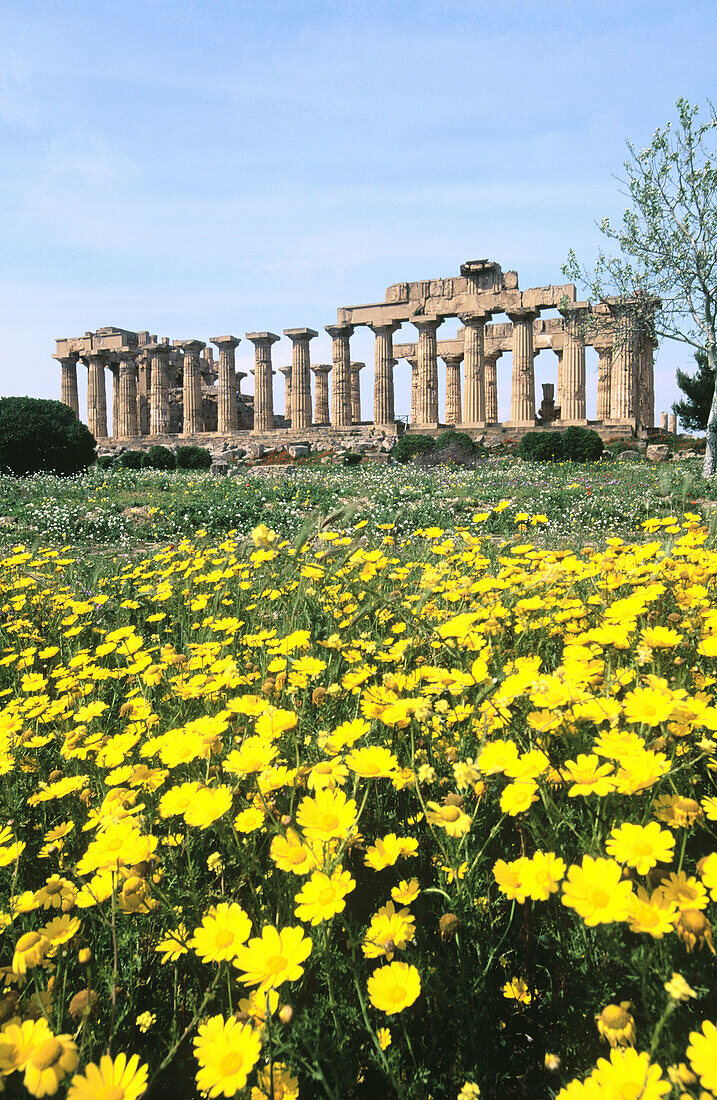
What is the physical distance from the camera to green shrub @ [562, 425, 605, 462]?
24891 millimetres

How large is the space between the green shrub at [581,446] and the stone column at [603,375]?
1230cm

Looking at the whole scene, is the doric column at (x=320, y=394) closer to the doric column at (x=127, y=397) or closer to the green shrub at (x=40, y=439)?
the doric column at (x=127, y=397)

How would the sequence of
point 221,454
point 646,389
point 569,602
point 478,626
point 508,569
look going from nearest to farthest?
point 478,626
point 569,602
point 508,569
point 221,454
point 646,389

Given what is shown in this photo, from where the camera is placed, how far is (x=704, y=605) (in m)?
2.53

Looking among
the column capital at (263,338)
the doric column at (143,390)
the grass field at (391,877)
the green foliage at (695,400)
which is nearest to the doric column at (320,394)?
the column capital at (263,338)

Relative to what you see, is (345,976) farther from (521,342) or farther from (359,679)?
(521,342)

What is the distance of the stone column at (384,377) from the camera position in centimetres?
3706

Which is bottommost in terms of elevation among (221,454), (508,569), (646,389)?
(508,569)

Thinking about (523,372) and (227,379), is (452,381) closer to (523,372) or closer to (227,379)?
(523,372)

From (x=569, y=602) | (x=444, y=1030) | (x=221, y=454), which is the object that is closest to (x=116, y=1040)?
(x=444, y=1030)

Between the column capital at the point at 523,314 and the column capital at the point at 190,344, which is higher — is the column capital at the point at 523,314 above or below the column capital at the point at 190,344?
below

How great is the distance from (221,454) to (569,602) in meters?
30.3

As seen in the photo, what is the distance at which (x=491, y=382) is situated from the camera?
45406mm

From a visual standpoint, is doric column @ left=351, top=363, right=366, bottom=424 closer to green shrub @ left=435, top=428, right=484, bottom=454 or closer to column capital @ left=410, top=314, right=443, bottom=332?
column capital @ left=410, top=314, right=443, bottom=332
